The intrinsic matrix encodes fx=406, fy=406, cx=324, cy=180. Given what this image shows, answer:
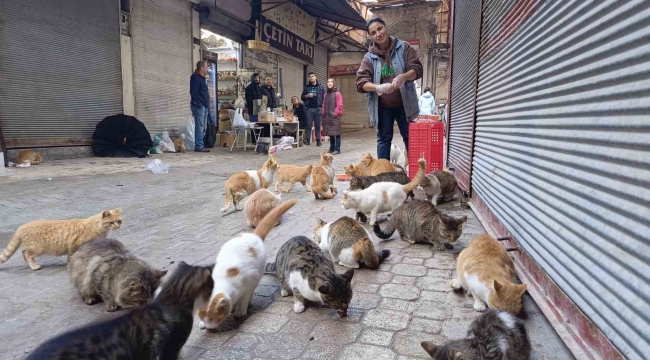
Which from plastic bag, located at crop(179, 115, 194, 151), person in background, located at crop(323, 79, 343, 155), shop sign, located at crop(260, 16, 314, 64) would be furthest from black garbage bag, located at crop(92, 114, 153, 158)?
shop sign, located at crop(260, 16, 314, 64)

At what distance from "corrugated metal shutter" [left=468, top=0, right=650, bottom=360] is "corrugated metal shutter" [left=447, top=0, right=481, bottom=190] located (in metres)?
2.11

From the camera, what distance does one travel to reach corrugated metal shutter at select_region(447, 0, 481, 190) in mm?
5336

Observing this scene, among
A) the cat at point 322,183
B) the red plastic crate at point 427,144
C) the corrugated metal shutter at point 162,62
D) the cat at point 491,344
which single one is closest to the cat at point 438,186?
the red plastic crate at point 427,144

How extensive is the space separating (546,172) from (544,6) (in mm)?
1098

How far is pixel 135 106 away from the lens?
422 inches

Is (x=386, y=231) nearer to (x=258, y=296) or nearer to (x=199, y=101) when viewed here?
(x=258, y=296)

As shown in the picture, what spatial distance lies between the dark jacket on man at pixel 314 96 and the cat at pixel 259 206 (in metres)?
10.3

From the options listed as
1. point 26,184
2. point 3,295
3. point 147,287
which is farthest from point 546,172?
point 26,184

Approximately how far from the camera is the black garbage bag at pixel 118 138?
9609 mm

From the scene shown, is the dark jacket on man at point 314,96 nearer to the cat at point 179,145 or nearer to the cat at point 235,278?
the cat at point 179,145

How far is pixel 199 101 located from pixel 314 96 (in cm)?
418

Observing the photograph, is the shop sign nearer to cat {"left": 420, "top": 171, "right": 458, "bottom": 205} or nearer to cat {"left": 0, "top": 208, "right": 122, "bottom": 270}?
cat {"left": 420, "top": 171, "right": 458, "bottom": 205}

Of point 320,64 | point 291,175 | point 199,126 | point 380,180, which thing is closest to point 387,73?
point 380,180

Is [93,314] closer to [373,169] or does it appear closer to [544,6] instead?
[544,6]
